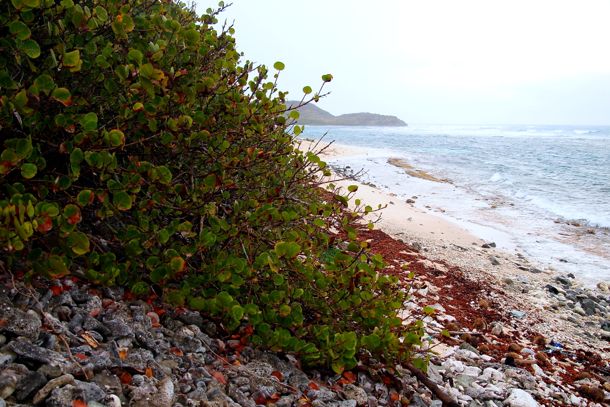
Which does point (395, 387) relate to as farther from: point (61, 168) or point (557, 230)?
point (557, 230)

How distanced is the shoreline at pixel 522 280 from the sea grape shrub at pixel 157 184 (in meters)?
1.44

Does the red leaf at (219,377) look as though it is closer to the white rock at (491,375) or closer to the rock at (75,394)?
the rock at (75,394)

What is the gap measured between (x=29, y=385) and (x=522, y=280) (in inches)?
325

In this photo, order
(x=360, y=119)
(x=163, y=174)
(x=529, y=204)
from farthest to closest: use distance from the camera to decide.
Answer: (x=360, y=119) < (x=529, y=204) < (x=163, y=174)

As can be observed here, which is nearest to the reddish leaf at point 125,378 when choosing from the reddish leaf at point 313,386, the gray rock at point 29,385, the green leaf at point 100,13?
the gray rock at point 29,385

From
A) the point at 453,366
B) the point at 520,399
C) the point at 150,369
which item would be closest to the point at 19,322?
the point at 150,369

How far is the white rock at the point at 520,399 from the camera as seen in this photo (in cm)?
354

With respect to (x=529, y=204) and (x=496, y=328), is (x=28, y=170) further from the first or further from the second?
(x=529, y=204)

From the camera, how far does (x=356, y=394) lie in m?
2.71

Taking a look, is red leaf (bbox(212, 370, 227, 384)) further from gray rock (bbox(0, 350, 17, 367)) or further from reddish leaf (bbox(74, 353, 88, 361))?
gray rock (bbox(0, 350, 17, 367))

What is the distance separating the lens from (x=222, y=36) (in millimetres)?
3652

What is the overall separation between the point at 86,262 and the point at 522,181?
23887 millimetres

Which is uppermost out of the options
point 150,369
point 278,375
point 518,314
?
point 150,369

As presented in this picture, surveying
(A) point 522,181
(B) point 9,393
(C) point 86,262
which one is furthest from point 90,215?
(A) point 522,181
